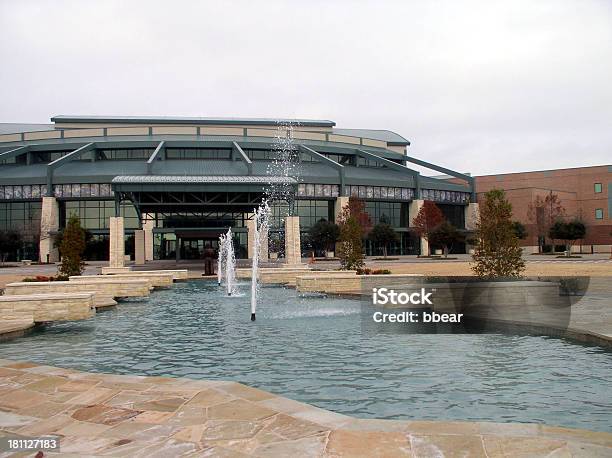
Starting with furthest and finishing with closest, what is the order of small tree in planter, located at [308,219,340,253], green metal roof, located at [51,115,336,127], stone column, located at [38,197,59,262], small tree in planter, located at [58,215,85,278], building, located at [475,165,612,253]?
1. building, located at [475,165,612,253]
2. green metal roof, located at [51,115,336,127]
3. small tree in planter, located at [308,219,340,253]
4. stone column, located at [38,197,59,262]
5. small tree in planter, located at [58,215,85,278]

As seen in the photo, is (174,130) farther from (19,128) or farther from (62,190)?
(19,128)

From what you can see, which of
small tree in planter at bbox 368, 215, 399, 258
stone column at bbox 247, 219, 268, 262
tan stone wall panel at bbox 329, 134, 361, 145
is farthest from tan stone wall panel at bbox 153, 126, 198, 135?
small tree in planter at bbox 368, 215, 399, 258

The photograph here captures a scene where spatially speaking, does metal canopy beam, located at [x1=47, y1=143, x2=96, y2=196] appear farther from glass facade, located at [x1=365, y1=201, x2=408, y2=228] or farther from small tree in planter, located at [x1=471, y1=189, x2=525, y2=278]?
small tree in planter, located at [x1=471, y1=189, x2=525, y2=278]

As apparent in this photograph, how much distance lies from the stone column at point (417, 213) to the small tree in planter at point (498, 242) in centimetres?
5878

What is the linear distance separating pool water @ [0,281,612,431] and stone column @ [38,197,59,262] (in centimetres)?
5745

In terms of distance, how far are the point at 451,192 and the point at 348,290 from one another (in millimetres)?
65807

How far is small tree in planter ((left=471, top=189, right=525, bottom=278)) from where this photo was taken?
17234 mm

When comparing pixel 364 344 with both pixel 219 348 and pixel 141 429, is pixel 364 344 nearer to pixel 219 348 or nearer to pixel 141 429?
pixel 219 348

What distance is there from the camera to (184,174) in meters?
64.9

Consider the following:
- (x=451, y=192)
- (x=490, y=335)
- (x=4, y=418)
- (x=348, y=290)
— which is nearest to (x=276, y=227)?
(x=451, y=192)

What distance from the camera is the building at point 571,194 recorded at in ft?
273

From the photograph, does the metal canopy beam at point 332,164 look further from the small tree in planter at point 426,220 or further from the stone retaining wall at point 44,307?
the stone retaining wall at point 44,307

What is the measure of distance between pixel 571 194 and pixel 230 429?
94067 millimetres

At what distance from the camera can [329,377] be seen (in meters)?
8.34
